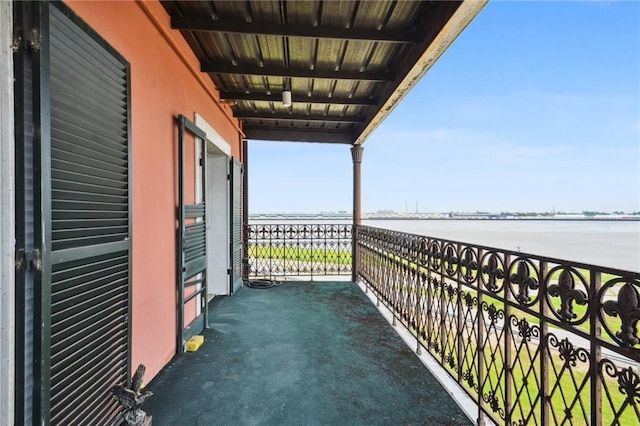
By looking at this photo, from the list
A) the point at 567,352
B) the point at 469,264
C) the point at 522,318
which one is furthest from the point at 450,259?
the point at 567,352

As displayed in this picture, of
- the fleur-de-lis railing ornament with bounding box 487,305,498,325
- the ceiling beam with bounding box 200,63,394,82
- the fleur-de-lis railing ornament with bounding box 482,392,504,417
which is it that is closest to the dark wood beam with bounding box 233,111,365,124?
the ceiling beam with bounding box 200,63,394,82

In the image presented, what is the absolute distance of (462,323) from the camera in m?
1.98

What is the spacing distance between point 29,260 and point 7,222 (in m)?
0.15

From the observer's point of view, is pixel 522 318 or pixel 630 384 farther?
pixel 522 318

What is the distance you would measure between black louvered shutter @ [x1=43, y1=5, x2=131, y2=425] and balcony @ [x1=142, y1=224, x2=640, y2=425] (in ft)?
1.98

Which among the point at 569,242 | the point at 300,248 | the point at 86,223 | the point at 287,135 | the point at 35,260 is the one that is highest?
the point at 287,135

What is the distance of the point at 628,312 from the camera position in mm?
916

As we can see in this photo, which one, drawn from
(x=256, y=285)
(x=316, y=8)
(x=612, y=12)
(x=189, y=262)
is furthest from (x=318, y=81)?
(x=612, y=12)

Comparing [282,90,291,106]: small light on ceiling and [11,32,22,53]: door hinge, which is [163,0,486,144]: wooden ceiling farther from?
[11,32,22,53]: door hinge

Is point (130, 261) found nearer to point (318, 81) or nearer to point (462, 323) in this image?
point (462, 323)

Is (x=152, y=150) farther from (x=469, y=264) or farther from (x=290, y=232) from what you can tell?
(x=290, y=232)

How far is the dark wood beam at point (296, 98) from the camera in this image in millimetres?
3873

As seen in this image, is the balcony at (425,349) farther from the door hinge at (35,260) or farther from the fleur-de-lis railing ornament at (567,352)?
the door hinge at (35,260)

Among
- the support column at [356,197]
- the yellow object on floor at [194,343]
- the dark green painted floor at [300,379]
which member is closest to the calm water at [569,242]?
the support column at [356,197]
